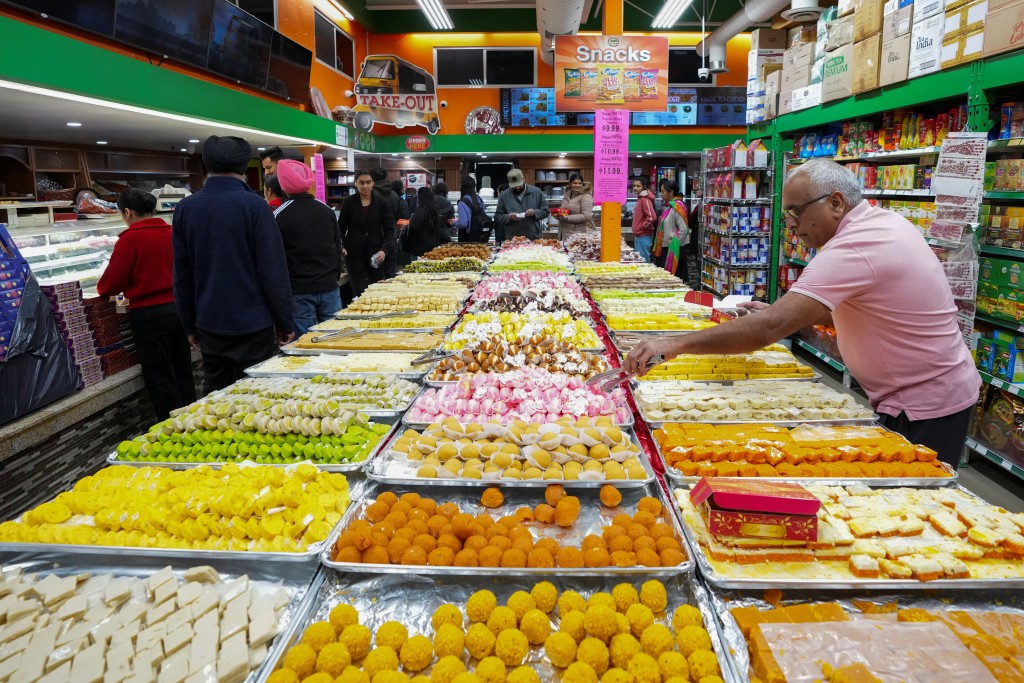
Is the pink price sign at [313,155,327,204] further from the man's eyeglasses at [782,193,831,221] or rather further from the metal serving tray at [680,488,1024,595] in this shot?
→ the metal serving tray at [680,488,1024,595]

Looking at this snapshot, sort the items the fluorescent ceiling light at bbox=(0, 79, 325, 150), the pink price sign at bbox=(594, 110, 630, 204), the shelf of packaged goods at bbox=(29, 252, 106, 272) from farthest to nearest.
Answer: the pink price sign at bbox=(594, 110, 630, 204) < the fluorescent ceiling light at bbox=(0, 79, 325, 150) < the shelf of packaged goods at bbox=(29, 252, 106, 272)

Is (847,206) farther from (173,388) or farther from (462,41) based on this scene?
(462,41)

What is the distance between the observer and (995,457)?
4.58 meters

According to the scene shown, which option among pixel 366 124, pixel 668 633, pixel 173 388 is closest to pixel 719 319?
pixel 668 633

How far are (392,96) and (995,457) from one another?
12681mm

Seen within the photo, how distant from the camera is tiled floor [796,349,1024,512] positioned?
4371mm

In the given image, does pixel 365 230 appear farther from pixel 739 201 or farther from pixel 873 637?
pixel 873 637

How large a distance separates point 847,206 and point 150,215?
14.1 feet

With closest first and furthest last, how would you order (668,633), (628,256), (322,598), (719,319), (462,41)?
(668,633) < (322,598) < (719,319) < (628,256) < (462,41)

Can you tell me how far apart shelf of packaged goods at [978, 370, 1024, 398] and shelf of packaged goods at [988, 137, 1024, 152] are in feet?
4.78

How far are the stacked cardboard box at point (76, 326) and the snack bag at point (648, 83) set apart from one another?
5856mm

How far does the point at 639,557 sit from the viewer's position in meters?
1.76

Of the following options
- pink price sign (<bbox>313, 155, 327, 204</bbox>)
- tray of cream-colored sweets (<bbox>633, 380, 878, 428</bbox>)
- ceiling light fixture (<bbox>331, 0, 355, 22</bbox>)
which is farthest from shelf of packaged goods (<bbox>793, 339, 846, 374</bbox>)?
ceiling light fixture (<bbox>331, 0, 355, 22</bbox>)

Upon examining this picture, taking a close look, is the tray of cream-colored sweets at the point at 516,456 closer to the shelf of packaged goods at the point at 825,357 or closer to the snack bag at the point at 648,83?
the shelf of packaged goods at the point at 825,357
